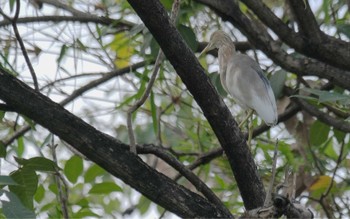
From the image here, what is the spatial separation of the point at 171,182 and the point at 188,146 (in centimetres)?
186

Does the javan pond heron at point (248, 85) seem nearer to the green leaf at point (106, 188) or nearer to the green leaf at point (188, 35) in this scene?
the green leaf at point (188, 35)

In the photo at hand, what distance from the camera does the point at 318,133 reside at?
13.8 ft

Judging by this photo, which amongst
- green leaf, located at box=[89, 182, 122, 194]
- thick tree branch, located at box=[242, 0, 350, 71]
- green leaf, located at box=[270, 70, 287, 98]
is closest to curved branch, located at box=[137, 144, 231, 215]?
green leaf, located at box=[89, 182, 122, 194]

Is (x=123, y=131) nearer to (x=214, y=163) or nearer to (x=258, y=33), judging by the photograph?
(x=214, y=163)

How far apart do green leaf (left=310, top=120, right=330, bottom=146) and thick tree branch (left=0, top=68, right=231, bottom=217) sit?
4.97ft

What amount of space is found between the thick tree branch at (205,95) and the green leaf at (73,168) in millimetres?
588

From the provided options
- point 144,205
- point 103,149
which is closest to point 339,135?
point 144,205

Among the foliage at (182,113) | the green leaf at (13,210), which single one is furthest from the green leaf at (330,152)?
the green leaf at (13,210)

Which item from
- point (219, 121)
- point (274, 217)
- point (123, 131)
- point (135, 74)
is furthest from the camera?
point (123, 131)

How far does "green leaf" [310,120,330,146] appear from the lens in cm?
420

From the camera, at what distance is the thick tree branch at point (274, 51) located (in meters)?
3.79

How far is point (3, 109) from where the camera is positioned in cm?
278

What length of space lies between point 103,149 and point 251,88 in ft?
4.23

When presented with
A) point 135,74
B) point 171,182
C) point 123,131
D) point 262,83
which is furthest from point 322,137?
point 171,182
